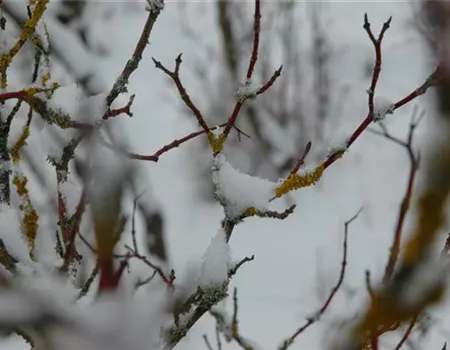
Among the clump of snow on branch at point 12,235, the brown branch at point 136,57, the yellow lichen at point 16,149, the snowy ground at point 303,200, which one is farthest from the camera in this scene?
the snowy ground at point 303,200

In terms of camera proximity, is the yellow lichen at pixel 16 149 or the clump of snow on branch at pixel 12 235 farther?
the yellow lichen at pixel 16 149

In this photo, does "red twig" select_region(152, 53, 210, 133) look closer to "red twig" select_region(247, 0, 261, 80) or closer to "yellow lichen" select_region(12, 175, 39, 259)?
"red twig" select_region(247, 0, 261, 80)

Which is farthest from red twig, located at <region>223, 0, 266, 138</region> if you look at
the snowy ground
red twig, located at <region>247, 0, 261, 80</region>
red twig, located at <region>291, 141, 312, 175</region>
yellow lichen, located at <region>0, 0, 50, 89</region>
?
Answer: the snowy ground

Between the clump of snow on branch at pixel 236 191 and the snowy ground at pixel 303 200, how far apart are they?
4.95ft

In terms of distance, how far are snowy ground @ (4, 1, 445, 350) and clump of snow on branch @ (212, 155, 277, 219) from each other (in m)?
1.51

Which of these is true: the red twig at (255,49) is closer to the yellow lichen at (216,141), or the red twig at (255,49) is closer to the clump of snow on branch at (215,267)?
the yellow lichen at (216,141)

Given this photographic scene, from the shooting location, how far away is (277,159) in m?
5.11

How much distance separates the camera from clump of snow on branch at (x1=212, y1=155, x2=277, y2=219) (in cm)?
95

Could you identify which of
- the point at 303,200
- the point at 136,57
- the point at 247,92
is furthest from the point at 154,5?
the point at 303,200

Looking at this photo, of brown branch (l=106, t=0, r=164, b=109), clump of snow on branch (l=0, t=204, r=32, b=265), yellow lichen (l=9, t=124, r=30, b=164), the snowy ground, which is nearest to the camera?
clump of snow on branch (l=0, t=204, r=32, b=265)

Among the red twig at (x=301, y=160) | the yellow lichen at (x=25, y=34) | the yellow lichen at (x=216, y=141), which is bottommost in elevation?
the red twig at (x=301, y=160)

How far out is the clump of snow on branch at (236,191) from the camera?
37.4 inches

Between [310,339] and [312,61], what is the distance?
9.23ft

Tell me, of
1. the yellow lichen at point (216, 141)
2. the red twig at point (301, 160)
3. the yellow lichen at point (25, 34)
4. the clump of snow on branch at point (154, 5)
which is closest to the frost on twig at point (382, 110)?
the red twig at point (301, 160)
